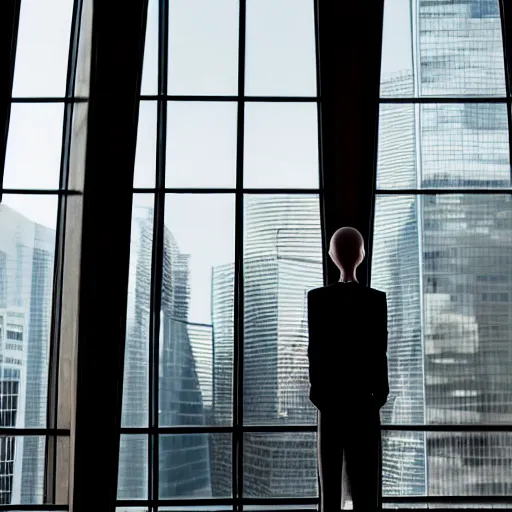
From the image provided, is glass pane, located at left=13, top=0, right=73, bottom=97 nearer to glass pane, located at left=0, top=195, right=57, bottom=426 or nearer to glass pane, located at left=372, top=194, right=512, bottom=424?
glass pane, located at left=0, top=195, right=57, bottom=426

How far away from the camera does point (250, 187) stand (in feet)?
20.0

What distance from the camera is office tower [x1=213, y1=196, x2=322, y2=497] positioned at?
5898mm

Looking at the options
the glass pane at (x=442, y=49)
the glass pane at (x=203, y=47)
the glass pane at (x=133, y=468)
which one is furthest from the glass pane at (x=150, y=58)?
the glass pane at (x=133, y=468)

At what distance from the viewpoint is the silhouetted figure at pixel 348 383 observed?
3.98m

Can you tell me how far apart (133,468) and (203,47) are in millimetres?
3338

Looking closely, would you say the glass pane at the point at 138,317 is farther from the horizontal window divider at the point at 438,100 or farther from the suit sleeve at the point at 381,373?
the suit sleeve at the point at 381,373

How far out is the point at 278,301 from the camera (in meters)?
6.02

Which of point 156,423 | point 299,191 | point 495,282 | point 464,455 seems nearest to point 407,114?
point 299,191

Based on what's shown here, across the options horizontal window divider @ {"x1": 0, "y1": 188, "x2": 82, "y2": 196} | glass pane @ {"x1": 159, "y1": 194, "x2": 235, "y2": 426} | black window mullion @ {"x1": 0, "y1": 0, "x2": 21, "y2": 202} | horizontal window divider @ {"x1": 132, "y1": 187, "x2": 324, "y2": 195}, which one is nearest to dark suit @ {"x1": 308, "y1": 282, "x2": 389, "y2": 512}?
glass pane @ {"x1": 159, "y1": 194, "x2": 235, "y2": 426}

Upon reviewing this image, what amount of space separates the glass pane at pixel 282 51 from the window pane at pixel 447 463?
282 cm

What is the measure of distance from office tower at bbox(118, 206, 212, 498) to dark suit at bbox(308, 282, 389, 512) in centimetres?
204

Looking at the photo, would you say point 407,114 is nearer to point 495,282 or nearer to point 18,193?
point 495,282

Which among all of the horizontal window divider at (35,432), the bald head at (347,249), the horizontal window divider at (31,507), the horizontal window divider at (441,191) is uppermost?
the horizontal window divider at (441,191)

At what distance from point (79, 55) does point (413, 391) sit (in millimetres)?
3789
